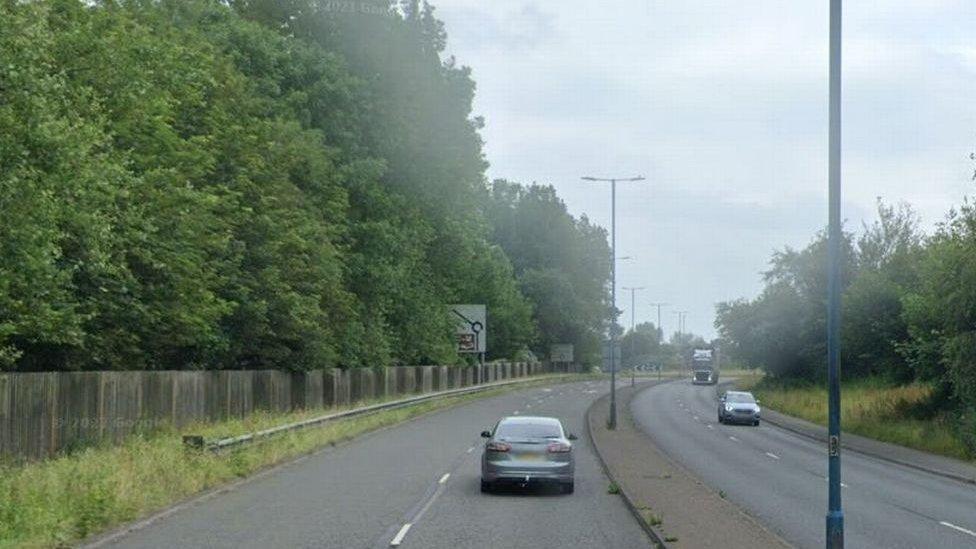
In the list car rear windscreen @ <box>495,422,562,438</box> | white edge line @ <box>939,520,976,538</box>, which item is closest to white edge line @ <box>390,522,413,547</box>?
car rear windscreen @ <box>495,422,562,438</box>

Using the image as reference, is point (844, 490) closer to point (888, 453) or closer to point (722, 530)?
point (722, 530)

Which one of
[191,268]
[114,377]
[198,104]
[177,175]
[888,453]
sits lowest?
[888,453]

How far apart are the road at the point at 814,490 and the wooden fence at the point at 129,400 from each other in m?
13.3

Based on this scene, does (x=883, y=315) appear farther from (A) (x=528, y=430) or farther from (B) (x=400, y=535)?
(B) (x=400, y=535)

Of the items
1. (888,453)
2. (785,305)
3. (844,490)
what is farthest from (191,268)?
(785,305)

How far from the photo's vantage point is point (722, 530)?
18391mm

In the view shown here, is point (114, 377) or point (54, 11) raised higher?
point (54, 11)

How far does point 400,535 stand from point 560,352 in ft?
399

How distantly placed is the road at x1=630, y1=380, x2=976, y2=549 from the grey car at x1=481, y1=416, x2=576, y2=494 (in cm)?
325

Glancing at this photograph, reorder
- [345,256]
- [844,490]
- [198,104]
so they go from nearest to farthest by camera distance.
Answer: [844,490] → [198,104] → [345,256]

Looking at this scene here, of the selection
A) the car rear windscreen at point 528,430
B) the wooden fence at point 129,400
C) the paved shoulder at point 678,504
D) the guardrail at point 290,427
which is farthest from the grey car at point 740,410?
the car rear windscreen at point 528,430

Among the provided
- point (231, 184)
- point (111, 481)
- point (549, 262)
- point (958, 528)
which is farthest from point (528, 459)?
point (549, 262)

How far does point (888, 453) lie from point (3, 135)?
3112cm

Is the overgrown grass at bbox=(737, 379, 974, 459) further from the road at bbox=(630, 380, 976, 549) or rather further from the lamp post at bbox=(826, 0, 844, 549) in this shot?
the lamp post at bbox=(826, 0, 844, 549)
